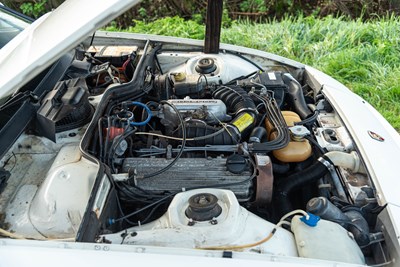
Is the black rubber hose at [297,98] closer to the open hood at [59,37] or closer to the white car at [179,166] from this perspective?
the white car at [179,166]

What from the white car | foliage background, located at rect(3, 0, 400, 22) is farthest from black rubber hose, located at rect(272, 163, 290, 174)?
foliage background, located at rect(3, 0, 400, 22)

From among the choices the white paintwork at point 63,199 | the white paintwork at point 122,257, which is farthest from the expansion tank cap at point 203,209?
the white paintwork at point 63,199

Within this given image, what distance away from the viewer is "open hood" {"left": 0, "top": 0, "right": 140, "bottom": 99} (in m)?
1.44

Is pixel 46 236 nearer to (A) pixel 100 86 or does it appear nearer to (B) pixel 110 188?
(B) pixel 110 188

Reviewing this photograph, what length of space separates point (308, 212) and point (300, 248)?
203mm

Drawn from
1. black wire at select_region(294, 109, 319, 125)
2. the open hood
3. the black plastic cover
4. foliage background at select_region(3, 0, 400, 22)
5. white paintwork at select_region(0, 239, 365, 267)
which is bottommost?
foliage background at select_region(3, 0, 400, 22)

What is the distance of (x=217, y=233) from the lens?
1617mm

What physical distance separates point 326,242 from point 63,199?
3.49 feet

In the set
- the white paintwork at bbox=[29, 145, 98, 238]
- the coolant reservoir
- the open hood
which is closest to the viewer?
the open hood

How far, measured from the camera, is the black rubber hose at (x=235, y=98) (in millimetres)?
2238

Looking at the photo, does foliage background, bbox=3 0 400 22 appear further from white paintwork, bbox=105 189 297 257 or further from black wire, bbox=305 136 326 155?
white paintwork, bbox=105 189 297 257

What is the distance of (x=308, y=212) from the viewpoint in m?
1.79

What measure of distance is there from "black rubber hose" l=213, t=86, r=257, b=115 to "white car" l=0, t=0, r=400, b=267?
1 centimetres

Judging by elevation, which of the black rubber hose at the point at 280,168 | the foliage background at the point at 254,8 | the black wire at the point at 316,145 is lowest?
the foliage background at the point at 254,8
